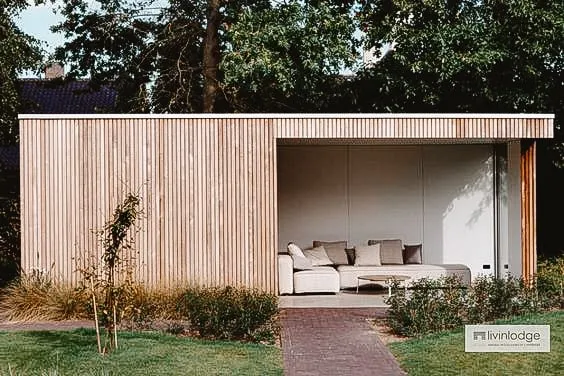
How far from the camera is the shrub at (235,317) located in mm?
10617

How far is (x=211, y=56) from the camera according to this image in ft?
67.1

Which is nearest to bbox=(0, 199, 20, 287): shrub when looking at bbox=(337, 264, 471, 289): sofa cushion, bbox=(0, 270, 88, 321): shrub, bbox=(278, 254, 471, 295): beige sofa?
bbox=(0, 270, 88, 321): shrub

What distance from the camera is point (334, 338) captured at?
1071 cm

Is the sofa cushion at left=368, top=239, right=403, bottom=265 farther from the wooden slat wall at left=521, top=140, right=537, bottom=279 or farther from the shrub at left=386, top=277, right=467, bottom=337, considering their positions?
the shrub at left=386, top=277, right=467, bottom=337

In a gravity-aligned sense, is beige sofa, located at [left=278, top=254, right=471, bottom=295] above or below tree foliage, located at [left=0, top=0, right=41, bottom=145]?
below

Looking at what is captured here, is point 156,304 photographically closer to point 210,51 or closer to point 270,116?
point 270,116

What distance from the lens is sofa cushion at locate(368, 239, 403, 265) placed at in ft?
54.0

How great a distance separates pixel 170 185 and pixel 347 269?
3.49m

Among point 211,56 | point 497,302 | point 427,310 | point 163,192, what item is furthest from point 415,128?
point 211,56

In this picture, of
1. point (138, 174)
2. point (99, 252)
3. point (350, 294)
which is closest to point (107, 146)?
point (138, 174)

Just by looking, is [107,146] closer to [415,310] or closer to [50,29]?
[415,310]

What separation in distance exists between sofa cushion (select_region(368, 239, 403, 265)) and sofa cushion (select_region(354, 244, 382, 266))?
197mm

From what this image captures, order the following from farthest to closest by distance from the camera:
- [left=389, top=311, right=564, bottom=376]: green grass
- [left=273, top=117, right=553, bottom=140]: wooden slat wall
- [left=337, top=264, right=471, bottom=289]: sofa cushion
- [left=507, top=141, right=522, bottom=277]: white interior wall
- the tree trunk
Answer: the tree trunk, [left=507, top=141, right=522, bottom=277]: white interior wall, [left=337, top=264, right=471, bottom=289]: sofa cushion, [left=273, top=117, right=553, bottom=140]: wooden slat wall, [left=389, top=311, right=564, bottom=376]: green grass

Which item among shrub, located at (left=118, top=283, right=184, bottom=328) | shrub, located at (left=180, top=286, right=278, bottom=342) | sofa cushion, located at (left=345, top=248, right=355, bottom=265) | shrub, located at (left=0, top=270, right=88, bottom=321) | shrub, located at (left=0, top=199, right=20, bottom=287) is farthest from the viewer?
shrub, located at (left=0, top=199, right=20, bottom=287)
